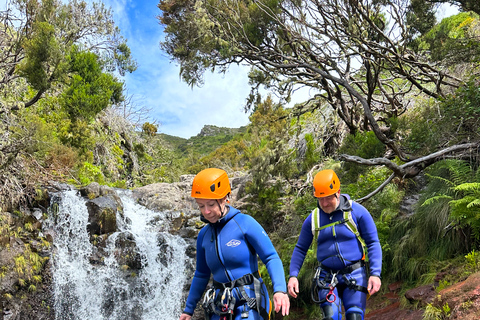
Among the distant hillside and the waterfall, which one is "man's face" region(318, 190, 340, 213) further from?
the distant hillside

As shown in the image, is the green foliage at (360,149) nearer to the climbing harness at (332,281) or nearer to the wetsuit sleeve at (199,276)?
the climbing harness at (332,281)

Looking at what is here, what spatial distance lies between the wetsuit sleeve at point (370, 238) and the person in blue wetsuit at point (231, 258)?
3.66 feet

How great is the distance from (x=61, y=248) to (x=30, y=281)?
138cm

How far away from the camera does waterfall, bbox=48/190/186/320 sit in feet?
33.6

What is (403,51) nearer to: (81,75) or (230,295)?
(230,295)

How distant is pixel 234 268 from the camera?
9.01 feet

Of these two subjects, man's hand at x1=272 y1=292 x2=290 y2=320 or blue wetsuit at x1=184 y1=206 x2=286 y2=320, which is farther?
blue wetsuit at x1=184 y1=206 x2=286 y2=320

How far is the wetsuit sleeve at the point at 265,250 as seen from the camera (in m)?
2.66

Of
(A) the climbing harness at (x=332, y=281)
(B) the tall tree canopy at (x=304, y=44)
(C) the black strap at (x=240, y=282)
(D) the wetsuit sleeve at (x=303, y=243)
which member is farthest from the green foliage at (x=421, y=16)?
(C) the black strap at (x=240, y=282)

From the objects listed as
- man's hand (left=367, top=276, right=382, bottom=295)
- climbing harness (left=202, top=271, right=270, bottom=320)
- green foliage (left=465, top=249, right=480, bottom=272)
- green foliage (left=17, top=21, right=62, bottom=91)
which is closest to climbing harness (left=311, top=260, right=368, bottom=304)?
man's hand (left=367, top=276, right=382, bottom=295)

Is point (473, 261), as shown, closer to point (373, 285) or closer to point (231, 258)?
point (373, 285)

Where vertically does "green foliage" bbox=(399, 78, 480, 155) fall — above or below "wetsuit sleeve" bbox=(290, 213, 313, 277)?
above

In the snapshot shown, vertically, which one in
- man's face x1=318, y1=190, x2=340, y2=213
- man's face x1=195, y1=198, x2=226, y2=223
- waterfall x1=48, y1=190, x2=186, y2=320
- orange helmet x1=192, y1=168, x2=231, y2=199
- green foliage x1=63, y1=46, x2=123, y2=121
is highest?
green foliage x1=63, y1=46, x2=123, y2=121

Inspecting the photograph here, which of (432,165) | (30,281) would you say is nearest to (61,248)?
(30,281)
